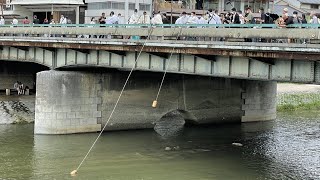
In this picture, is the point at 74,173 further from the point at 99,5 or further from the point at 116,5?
the point at 99,5

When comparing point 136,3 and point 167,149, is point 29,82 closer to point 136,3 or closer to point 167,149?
point 136,3

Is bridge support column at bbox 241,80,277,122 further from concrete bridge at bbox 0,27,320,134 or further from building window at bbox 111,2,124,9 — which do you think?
building window at bbox 111,2,124,9

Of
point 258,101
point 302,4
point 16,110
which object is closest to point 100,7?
point 16,110

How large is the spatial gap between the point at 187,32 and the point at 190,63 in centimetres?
221

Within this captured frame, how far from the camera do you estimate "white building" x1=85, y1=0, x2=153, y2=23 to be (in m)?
60.7

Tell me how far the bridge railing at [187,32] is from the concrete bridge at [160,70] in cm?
5

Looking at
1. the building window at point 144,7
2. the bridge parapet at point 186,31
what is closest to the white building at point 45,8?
the building window at point 144,7

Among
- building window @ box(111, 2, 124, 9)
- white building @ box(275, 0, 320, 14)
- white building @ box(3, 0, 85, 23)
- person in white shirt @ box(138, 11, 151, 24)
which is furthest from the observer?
white building @ box(275, 0, 320, 14)

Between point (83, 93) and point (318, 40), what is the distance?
19.4 meters

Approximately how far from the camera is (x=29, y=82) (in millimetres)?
54031

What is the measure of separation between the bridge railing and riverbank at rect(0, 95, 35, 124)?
549 centimetres

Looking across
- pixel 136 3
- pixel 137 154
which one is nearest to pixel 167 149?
pixel 137 154

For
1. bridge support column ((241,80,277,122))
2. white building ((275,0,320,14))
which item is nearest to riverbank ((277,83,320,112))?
bridge support column ((241,80,277,122))

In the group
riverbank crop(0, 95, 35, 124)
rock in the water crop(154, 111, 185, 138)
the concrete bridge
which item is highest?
the concrete bridge
